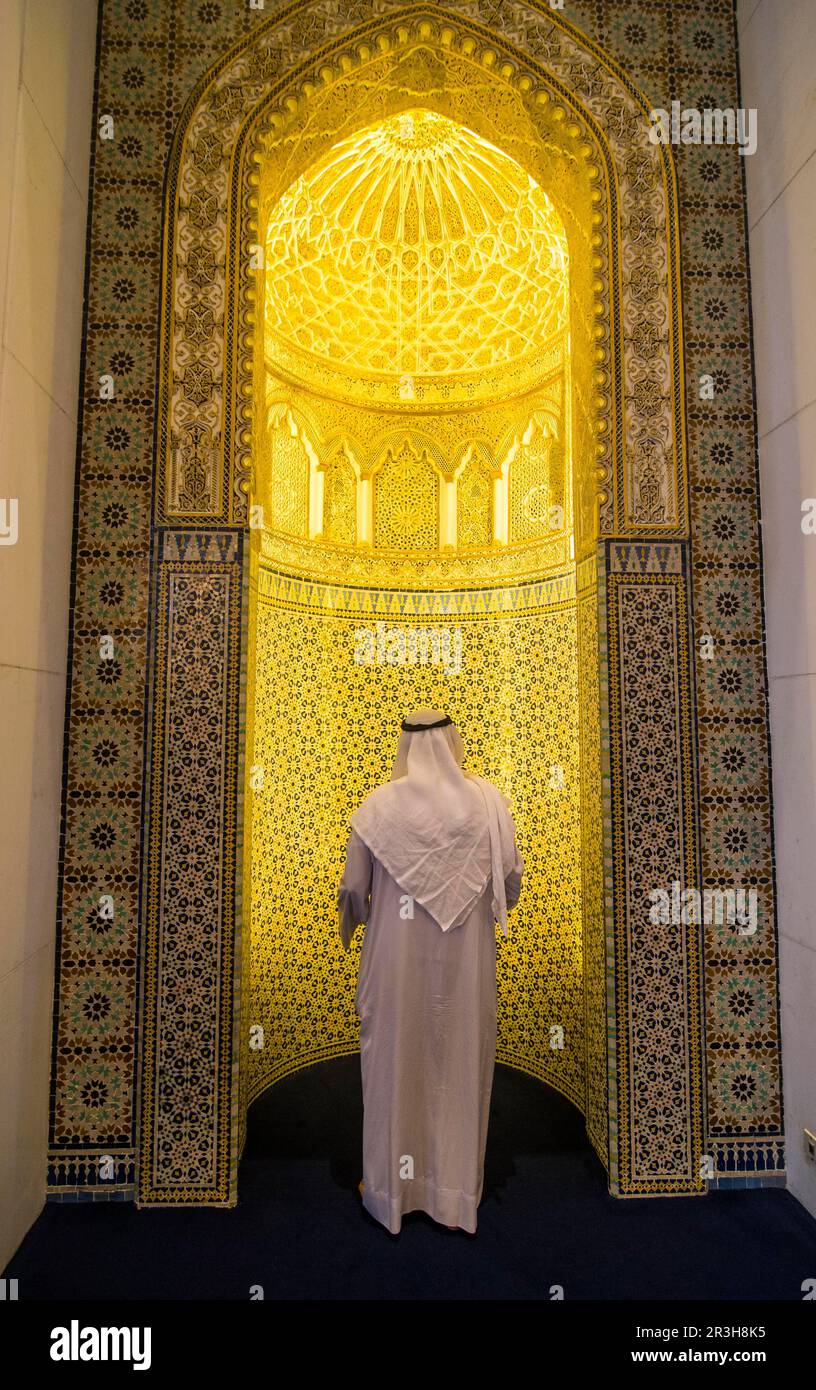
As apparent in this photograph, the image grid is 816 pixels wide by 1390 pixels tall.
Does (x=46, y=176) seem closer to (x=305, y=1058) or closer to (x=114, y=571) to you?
(x=114, y=571)

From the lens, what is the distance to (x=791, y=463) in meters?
2.73

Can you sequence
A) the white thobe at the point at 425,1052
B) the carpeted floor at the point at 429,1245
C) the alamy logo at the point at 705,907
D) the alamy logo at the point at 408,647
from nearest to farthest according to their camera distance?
the carpeted floor at the point at 429,1245
the white thobe at the point at 425,1052
the alamy logo at the point at 705,907
the alamy logo at the point at 408,647

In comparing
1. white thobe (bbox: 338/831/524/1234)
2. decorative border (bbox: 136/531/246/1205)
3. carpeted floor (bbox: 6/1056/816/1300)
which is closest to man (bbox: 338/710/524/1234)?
white thobe (bbox: 338/831/524/1234)

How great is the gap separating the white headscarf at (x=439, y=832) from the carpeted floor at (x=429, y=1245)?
97 centimetres

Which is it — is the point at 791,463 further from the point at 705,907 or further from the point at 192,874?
the point at 192,874

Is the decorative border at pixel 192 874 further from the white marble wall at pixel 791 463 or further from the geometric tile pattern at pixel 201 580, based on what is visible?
the white marble wall at pixel 791 463

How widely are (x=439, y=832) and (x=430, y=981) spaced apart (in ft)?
1.64

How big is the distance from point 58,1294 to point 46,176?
341cm

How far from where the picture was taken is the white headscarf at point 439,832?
2.52 metres

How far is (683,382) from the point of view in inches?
115

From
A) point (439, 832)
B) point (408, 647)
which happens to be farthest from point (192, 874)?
point (408, 647)

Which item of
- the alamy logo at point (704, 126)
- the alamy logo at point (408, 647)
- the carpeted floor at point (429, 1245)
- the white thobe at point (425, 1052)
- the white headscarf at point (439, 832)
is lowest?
the carpeted floor at point (429, 1245)
